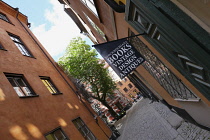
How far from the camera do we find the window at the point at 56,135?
6645 mm

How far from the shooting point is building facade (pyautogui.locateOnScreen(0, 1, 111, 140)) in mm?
5848

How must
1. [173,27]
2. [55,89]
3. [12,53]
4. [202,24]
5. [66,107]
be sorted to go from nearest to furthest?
[202,24], [173,27], [12,53], [66,107], [55,89]

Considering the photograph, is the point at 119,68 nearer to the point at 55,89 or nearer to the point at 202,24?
the point at 202,24

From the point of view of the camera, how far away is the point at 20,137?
5391 mm

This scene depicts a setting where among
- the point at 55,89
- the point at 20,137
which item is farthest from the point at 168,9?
the point at 55,89

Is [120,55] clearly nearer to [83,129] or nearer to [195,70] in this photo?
[195,70]

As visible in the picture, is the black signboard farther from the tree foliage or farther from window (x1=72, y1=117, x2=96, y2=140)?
the tree foliage

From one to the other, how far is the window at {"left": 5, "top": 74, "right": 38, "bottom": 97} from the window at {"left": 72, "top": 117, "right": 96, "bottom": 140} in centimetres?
298

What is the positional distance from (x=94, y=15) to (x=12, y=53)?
4803mm

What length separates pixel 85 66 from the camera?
76.2 ft

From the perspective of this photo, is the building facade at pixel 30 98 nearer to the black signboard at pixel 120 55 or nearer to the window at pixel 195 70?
the black signboard at pixel 120 55

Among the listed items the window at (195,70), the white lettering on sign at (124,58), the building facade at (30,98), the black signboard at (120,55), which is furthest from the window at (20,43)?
the window at (195,70)

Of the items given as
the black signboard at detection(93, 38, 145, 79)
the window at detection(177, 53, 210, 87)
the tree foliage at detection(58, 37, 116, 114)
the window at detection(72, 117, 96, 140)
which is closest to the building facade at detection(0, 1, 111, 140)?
the window at detection(72, 117, 96, 140)

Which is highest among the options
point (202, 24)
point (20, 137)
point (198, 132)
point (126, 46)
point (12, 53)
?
point (12, 53)
